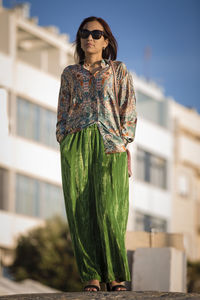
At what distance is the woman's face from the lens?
6980 mm

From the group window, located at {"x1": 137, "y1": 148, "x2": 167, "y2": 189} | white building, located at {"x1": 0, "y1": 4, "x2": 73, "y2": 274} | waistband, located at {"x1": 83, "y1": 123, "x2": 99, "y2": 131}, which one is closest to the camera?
waistband, located at {"x1": 83, "y1": 123, "x2": 99, "y2": 131}

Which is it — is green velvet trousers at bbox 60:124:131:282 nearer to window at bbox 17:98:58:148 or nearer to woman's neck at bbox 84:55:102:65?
woman's neck at bbox 84:55:102:65

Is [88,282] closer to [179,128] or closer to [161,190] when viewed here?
[161,190]

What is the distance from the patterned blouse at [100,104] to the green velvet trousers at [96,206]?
0.14 meters

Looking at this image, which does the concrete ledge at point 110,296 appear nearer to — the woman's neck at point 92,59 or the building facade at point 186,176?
the woman's neck at point 92,59

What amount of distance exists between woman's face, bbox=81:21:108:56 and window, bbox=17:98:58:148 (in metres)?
26.1

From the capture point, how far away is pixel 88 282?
21.3 feet

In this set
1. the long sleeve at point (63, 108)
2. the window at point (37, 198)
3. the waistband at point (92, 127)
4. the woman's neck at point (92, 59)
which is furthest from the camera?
the window at point (37, 198)

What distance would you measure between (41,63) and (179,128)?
1096 centimetres

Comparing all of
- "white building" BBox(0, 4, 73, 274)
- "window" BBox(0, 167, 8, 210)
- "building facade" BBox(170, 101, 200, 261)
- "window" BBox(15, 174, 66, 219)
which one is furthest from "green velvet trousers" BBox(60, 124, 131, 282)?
"building facade" BBox(170, 101, 200, 261)

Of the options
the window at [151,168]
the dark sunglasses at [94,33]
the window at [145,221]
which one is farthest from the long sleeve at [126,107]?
the window at [151,168]

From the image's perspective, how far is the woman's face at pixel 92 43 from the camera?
6.98 metres

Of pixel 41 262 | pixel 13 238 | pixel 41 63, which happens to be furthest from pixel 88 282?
pixel 41 63

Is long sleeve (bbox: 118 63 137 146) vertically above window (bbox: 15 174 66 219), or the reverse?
window (bbox: 15 174 66 219)
